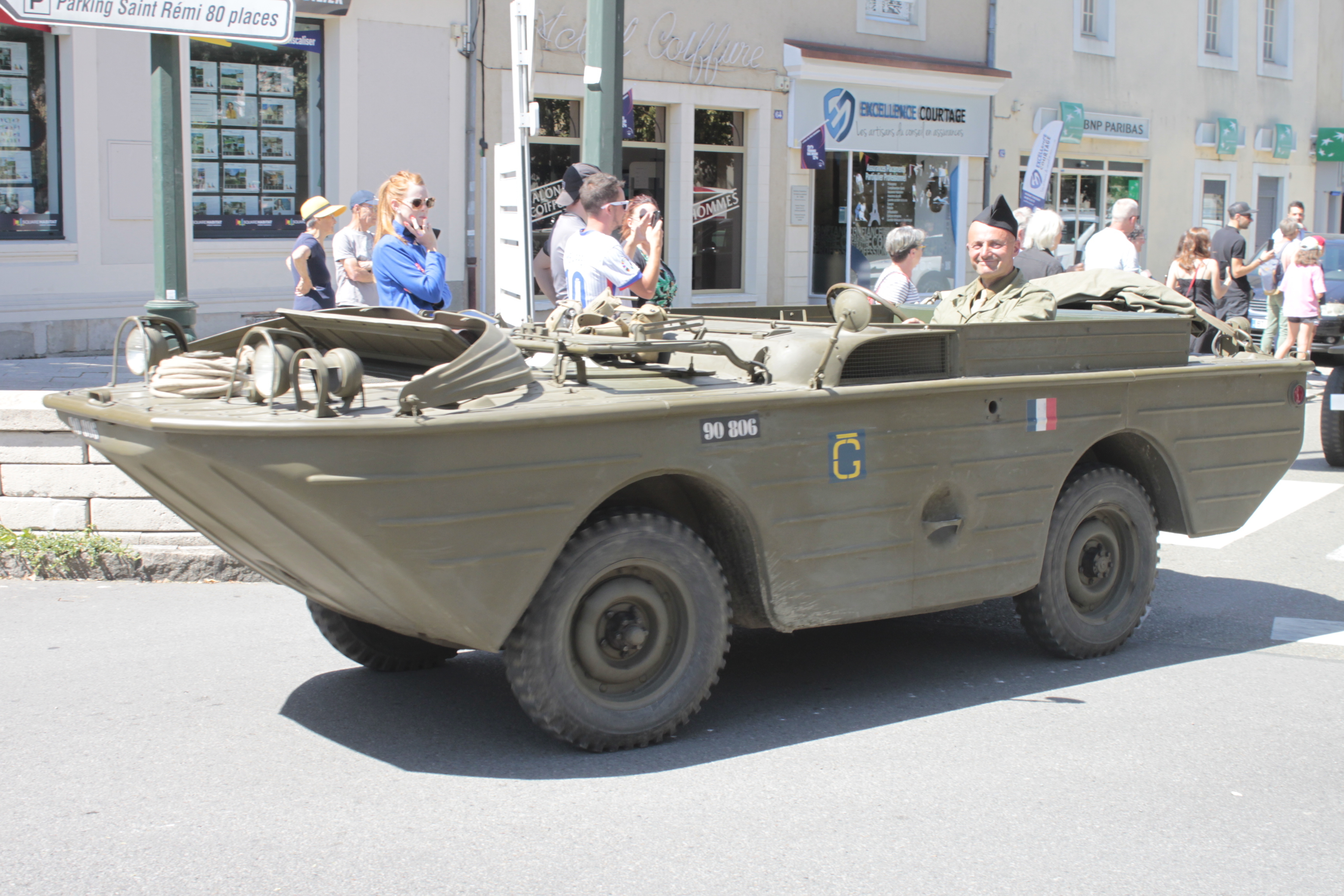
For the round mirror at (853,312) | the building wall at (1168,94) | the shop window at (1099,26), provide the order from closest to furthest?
1. the round mirror at (853,312)
2. the building wall at (1168,94)
3. the shop window at (1099,26)

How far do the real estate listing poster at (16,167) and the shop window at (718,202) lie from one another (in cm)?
814

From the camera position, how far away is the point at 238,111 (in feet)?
46.1

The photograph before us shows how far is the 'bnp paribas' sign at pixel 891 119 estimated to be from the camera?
1888 centimetres

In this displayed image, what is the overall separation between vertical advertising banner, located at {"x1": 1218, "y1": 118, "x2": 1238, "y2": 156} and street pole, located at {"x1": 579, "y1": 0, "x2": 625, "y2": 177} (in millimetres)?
21372

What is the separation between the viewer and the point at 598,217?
256 inches

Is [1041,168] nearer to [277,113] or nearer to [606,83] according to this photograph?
[277,113]

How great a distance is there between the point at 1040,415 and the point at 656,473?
1.70m

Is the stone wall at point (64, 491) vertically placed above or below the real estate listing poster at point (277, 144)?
below

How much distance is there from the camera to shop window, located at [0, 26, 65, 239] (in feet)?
41.4

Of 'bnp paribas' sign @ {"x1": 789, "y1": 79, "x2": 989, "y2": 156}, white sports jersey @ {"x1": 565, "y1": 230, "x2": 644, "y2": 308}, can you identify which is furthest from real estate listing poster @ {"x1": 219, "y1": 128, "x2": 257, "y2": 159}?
white sports jersey @ {"x1": 565, "y1": 230, "x2": 644, "y2": 308}

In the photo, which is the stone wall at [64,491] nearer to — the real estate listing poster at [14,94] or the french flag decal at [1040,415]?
the french flag decal at [1040,415]

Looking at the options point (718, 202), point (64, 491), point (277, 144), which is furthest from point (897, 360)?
point (718, 202)

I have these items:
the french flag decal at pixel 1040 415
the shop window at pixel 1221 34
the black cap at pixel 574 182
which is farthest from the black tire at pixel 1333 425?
the shop window at pixel 1221 34

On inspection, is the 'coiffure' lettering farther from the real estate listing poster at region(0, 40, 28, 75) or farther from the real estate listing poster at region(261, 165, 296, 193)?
the real estate listing poster at region(0, 40, 28, 75)
